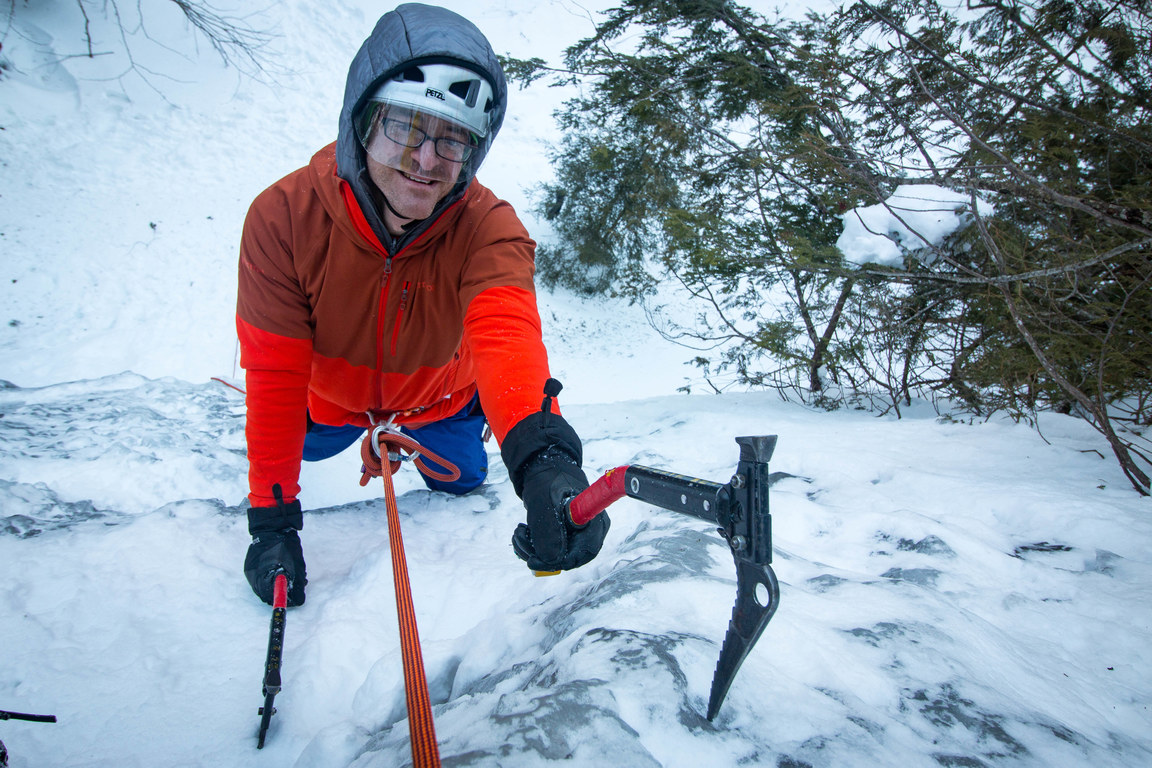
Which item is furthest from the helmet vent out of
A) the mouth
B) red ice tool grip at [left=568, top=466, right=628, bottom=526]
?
red ice tool grip at [left=568, top=466, right=628, bottom=526]

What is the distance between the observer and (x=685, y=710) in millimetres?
1196

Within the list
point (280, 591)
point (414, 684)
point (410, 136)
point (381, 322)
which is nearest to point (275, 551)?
point (280, 591)

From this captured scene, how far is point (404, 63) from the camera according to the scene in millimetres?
1763

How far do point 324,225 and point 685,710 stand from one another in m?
1.90

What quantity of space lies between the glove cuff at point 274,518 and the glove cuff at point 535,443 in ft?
3.60

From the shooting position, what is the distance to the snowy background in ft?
3.99

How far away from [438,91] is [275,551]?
65.3 inches

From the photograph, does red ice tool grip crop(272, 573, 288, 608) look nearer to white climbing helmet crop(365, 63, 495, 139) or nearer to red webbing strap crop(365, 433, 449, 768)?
red webbing strap crop(365, 433, 449, 768)

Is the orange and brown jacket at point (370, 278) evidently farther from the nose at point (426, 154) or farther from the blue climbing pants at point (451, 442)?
the blue climbing pants at point (451, 442)

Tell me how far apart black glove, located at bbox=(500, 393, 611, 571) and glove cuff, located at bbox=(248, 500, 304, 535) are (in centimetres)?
109

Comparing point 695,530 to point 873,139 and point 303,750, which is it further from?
point 873,139

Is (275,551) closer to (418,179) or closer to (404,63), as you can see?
(418,179)

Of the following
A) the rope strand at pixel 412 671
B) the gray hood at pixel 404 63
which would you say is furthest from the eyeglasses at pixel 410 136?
the rope strand at pixel 412 671

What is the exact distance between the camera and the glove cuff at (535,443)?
154cm
